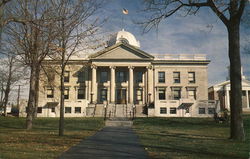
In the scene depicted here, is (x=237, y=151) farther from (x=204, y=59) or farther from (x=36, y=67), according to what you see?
(x=204, y=59)

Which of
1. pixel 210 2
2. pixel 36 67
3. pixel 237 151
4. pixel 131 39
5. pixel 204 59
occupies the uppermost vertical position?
pixel 131 39

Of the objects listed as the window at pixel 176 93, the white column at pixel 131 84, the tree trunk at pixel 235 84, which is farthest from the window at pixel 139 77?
the tree trunk at pixel 235 84

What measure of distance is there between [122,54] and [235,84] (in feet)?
115

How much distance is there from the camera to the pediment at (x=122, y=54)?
46656 millimetres

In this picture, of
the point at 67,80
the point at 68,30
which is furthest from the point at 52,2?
the point at 67,80

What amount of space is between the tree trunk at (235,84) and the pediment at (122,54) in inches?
1317

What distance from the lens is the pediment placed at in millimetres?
46656

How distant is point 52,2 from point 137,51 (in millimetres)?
32935

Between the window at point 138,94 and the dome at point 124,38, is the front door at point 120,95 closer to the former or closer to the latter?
the window at point 138,94

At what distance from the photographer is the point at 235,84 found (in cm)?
1294

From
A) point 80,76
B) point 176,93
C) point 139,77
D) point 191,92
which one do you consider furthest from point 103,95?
point 191,92

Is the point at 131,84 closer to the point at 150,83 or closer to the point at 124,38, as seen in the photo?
the point at 150,83

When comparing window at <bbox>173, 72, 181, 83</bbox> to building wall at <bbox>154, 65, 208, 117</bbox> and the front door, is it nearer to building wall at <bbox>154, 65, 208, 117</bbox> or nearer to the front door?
building wall at <bbox>154, 65, 208, 117</bbox>

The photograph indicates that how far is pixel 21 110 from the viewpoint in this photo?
4169 centimetres
